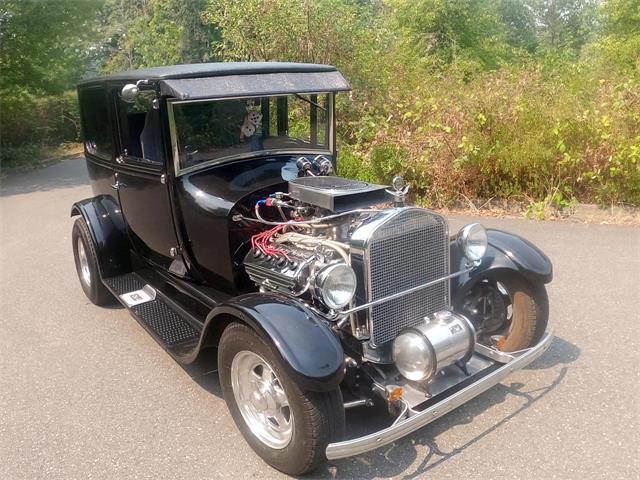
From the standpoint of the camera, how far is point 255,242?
330 centimetres

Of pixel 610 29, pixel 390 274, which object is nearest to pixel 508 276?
pixel 390 274

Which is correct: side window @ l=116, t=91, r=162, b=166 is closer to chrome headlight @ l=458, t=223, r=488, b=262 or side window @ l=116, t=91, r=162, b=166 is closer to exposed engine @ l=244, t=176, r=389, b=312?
exposed engine @ l=244, t=176, r=389, b=312

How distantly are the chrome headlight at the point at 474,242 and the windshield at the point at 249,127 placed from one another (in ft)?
4.65

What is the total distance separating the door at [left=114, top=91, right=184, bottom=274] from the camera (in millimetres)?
3805

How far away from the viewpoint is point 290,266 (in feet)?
9.69

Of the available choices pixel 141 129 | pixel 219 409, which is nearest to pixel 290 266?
pixel 219 409

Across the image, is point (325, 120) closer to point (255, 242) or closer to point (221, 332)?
point (255, 242)

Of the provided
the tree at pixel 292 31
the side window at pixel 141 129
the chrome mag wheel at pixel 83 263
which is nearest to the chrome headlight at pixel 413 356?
the side window at pixel 141 129

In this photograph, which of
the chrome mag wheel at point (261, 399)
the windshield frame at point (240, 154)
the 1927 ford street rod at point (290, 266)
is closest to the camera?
the 1927 ford street rod at point (290, 266)

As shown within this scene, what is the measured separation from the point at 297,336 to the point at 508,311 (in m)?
1.78

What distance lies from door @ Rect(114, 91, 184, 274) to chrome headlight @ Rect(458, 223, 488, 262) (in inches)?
78.2

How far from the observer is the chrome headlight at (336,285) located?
8.68 ft

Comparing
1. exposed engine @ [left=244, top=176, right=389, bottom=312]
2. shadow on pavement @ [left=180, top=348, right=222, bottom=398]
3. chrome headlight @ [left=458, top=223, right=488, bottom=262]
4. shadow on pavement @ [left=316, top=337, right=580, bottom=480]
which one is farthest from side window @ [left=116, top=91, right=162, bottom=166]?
shadow on pavement @ [left=316, top=337, right=580, bottom=480]

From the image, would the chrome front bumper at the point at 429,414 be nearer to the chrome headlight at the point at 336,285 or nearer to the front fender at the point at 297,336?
the front fender at the point at 297,336
